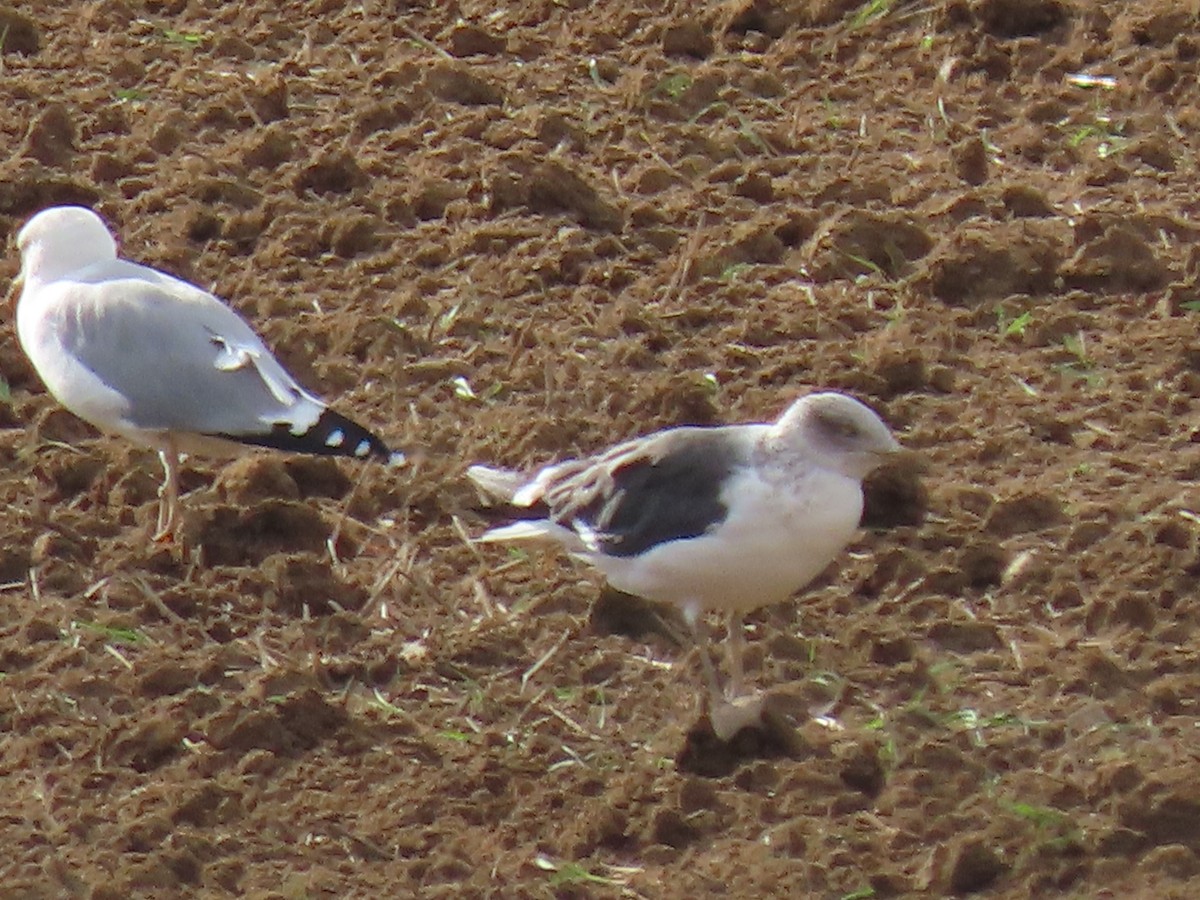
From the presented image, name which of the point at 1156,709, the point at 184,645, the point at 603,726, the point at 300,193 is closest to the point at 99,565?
the point at 184,645

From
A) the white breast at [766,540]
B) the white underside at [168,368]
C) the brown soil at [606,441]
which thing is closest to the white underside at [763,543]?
the white breast at [766,540]

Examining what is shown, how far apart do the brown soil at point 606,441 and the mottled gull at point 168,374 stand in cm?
21

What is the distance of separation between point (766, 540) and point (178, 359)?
1747 mm

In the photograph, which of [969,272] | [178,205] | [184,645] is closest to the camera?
[184,645]

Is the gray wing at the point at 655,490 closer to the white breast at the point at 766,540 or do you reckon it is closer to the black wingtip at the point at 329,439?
the white breast at the point at 766,540

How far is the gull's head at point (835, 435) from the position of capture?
5016mm

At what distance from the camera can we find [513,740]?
5137 millimetres

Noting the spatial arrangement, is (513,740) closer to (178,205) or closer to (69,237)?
(69,237)

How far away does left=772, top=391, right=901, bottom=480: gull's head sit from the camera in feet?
16.5

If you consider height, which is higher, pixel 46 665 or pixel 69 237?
pixel 69 237

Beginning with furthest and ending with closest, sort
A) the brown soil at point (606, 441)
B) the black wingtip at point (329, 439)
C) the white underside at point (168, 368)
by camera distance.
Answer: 1. the white underside at point (168, 368)
2. the black wingtip at point (329, 439)
3. the brown soil at point (606, 441)

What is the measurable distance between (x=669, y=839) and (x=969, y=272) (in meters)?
2.48

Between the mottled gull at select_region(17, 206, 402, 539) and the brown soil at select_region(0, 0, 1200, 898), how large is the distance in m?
0.21

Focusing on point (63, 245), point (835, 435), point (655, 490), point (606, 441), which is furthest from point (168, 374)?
point (835, 435)
